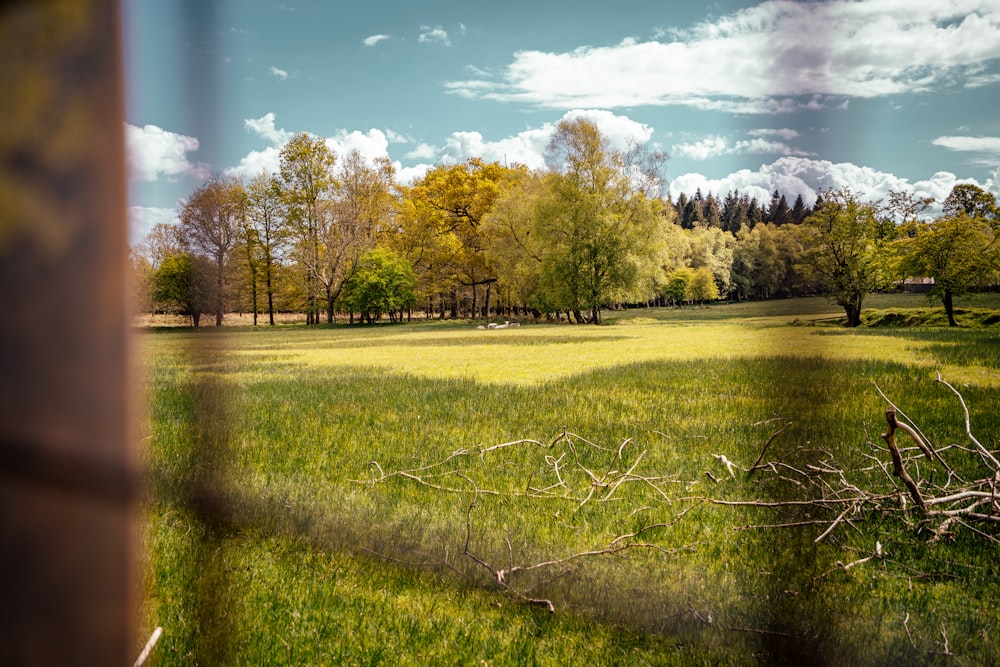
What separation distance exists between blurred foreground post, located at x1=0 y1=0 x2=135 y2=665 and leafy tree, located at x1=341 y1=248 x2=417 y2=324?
1237 inches

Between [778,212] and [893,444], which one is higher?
[778,212]

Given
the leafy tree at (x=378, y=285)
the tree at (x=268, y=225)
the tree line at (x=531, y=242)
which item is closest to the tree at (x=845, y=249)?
the tree line at (x=531, y=242)

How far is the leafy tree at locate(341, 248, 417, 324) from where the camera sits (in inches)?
1251

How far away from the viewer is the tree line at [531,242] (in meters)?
1.15

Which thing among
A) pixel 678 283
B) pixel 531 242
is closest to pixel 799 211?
pixel 531 242

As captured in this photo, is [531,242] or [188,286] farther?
[531,242]

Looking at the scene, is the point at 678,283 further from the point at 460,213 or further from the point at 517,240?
the point at 460,213

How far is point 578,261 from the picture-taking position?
2295 centimetres

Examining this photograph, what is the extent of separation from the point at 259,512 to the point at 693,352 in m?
8.63

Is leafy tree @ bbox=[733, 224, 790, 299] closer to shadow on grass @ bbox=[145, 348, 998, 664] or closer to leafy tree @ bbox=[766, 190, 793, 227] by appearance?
leafy tree @ bbox=[766, 190, 793, 227]

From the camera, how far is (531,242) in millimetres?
27469

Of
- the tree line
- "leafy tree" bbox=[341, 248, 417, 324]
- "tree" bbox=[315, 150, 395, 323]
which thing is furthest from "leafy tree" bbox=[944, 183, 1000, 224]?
"leafy tree" bbox=[341, 248, 417, 324]

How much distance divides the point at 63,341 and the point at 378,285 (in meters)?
32.8

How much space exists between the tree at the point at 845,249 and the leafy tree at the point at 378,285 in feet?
98.3
